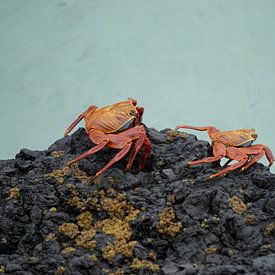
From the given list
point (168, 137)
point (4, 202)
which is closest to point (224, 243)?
point (168, 137)

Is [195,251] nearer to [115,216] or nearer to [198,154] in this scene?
[115,216]

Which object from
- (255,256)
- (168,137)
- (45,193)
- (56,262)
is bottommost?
(255,256)

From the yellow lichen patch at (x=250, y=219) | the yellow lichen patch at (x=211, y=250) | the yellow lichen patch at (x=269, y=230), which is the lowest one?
the yellow lichen patch at (x=211, y=250)

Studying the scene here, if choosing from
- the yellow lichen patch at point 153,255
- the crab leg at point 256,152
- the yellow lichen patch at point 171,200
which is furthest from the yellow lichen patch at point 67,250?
the crab leg at point 256,152

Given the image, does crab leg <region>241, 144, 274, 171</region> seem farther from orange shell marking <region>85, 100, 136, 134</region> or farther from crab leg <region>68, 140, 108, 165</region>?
crab leg <region>68, 140, 108, 165</region>

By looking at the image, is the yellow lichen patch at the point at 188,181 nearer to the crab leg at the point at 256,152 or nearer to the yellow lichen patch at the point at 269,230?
the crab leg at the point at 256,152
